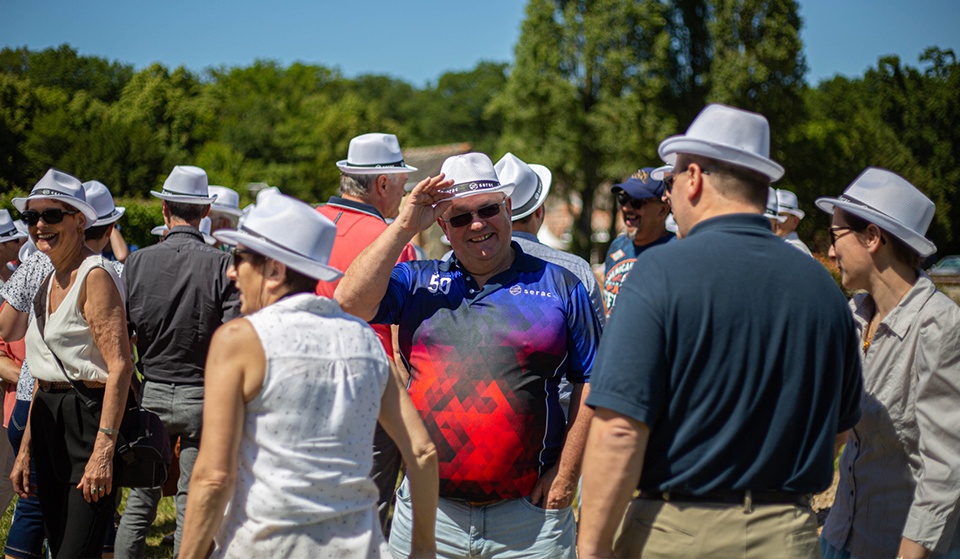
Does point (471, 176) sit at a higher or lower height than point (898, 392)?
higher

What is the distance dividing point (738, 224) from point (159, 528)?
560 cm

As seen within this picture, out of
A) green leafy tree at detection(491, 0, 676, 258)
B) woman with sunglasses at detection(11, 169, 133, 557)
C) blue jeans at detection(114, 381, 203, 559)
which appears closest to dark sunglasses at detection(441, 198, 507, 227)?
woman with sunglasses at detection(11, 169, 133, 557)

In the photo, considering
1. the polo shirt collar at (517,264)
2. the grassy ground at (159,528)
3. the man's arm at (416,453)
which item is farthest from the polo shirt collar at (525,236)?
the grassy ground at (159,528)

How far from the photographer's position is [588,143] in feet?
144

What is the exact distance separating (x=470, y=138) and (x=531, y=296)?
86.8m

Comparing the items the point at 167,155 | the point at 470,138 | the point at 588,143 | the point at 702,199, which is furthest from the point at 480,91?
the point at 702,199

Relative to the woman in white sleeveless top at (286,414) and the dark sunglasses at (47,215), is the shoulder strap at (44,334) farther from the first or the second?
the woman in white sleeveless top at (286,414)

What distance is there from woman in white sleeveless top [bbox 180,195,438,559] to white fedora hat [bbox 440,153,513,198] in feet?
3.14

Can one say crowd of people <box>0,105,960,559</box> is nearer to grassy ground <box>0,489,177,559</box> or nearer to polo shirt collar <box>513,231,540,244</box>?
polo shirt collar <box>513,231,540,244</box>

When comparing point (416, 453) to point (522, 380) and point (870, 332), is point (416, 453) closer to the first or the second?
point (522, 380)

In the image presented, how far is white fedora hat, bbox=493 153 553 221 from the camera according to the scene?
4590 mm

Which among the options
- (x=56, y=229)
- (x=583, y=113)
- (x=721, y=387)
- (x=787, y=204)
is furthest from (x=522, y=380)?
(x=583, y=113)

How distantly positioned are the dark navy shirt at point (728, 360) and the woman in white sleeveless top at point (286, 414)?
0.72 meters

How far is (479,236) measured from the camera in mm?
3486
